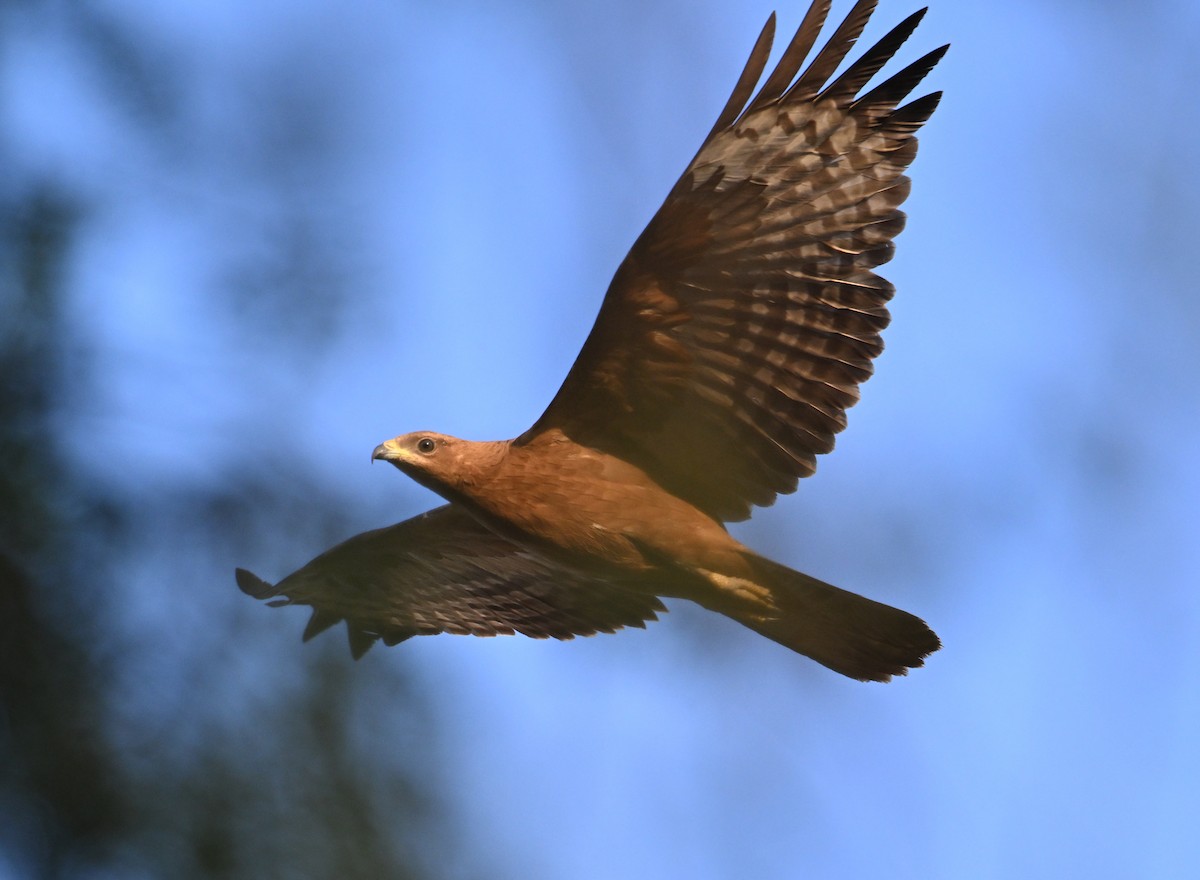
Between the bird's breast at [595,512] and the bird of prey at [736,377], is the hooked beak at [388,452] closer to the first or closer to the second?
the bird of prey at [736,377]

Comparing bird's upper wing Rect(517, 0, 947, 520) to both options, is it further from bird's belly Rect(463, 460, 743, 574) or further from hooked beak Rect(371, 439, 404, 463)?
hooked beak Rect(371, 439, 404, 463)

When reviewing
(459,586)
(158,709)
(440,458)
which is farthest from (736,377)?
(158,709)

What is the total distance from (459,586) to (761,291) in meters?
2.52

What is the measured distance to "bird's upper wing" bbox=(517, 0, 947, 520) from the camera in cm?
486

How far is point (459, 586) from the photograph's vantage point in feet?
22.4

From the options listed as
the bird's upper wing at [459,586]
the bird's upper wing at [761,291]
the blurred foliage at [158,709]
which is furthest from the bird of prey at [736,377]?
the blurred foliage at [158,709]

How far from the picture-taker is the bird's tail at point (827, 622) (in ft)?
16.7

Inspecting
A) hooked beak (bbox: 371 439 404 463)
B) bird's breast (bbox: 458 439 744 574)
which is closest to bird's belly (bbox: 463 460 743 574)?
bird's breast (bbox: 458 439 744 574)

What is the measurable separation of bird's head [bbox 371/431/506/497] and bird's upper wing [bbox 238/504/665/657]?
625 mm

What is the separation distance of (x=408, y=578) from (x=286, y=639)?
371 cm

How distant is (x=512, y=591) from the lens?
6.82 m

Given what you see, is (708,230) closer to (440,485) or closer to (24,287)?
(440,485)

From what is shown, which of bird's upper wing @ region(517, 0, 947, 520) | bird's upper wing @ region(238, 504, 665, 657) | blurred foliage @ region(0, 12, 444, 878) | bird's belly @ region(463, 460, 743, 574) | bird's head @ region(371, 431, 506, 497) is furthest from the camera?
bird's upper wing @ region(238, 504, 665, 657)

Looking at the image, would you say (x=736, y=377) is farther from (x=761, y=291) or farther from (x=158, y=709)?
(x=158, y=709)
